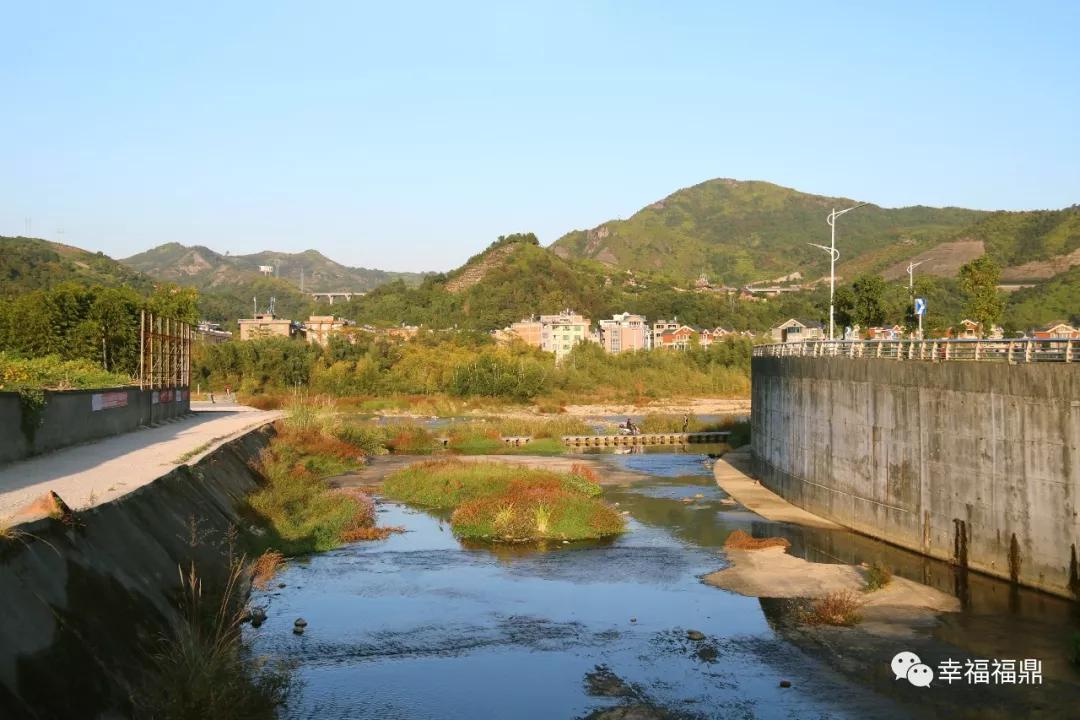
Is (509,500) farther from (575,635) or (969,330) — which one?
(969,330)

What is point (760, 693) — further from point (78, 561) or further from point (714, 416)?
point (714, 416)

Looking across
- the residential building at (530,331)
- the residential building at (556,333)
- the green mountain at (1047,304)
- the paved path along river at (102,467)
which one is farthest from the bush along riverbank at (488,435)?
the residential building at (530,331)

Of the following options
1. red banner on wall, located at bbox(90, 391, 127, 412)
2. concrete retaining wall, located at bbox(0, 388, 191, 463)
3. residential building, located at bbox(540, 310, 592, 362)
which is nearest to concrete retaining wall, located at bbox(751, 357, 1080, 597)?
concrete retaining wall, located at bbox(0, 388, 191, 463)

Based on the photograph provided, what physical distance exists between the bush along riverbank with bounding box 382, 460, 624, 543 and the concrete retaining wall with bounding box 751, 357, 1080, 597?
880cm

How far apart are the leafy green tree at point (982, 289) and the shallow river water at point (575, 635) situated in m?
19.7

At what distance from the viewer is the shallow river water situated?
17.8 meters

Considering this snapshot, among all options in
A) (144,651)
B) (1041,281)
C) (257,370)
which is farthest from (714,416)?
(144,651)

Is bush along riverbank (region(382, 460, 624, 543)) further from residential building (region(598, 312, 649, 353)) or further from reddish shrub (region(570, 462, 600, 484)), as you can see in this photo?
residential building (region(598, 312, 649, 353))

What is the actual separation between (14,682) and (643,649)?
12981 millimetres

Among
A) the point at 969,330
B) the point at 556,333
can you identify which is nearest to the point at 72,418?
the point at 969,330

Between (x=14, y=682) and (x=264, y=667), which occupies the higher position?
(x=14, y=682)

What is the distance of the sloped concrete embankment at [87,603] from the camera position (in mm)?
12383

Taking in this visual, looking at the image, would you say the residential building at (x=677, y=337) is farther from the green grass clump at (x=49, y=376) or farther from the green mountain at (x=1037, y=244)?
the green grass clump at (x=49, y=376)

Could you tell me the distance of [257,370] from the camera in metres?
124
